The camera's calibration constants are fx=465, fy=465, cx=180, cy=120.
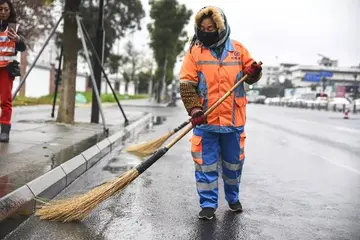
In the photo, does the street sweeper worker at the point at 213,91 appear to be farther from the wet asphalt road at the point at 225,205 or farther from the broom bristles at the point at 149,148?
the broom bristles at the point at 149,148

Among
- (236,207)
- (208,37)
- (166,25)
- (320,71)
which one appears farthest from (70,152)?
(320,71)

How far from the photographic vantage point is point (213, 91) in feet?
13.8

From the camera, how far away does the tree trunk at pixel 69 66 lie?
394 inches

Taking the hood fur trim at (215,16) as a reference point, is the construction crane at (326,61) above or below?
above

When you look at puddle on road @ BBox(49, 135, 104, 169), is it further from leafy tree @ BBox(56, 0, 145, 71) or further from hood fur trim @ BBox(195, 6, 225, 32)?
leafy tree @ BBox(56, 0, 145, 71)

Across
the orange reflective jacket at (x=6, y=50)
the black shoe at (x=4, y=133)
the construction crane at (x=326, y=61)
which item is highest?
the construction crane at (x=326, y=61)

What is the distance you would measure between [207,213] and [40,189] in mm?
1575

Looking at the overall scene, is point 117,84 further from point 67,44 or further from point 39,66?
point 67,44

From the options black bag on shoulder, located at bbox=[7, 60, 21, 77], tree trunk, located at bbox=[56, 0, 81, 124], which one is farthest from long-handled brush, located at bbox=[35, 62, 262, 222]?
tree trunk, located at bbox=[56, 0, 81, 124]

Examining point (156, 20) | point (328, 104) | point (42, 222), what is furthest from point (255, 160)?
point (328, 104)

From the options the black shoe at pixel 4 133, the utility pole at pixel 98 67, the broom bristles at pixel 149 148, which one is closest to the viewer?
the black shoe at pixel 4 133

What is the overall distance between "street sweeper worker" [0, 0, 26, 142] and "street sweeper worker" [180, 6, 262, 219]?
329cm

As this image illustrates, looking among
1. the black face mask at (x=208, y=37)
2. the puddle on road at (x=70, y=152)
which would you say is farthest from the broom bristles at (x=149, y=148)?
the black face mask at (x=208, y=37)

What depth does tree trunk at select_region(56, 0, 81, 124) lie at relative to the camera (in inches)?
394
